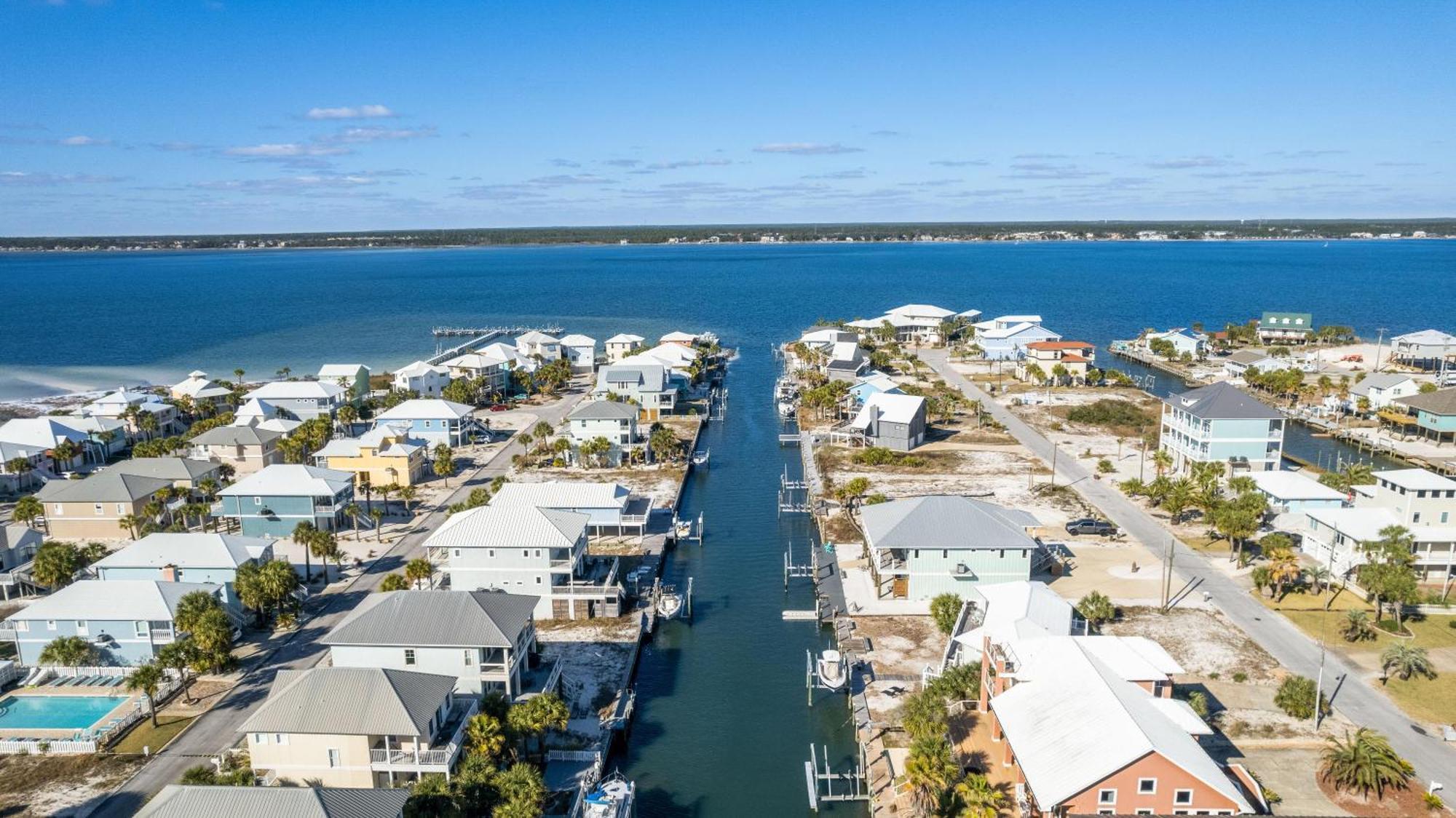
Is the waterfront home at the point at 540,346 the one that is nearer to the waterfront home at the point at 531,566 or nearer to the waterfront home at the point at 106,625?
the waterfront home at the point at 531,566

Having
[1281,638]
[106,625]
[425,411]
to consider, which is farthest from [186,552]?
[1281,638]

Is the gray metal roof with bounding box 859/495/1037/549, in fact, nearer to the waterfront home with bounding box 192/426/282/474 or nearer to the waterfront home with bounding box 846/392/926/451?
the waterfront home with bounding box 846/392/926/451

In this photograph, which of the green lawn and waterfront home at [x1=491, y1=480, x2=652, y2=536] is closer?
the green lawn

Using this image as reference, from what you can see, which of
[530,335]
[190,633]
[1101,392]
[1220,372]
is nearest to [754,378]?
[530,335]

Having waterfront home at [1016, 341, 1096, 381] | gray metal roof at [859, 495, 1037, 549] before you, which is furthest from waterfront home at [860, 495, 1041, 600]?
waterfront home at [1016, 341, 1096, 381]

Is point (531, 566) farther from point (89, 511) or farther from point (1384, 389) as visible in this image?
point (1384, 389)

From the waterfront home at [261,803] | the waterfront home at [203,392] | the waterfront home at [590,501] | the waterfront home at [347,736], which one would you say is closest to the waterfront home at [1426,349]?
the waterfront home at [590,501]
